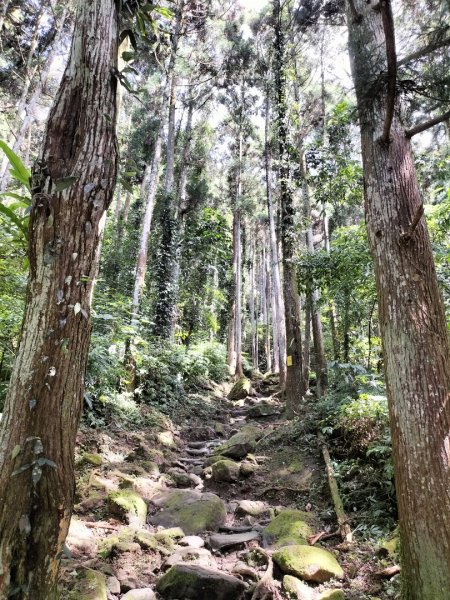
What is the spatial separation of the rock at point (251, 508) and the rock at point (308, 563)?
4.79 ft

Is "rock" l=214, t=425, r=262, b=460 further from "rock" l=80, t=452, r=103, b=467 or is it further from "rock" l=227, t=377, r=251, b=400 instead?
"rock" l=227, t=377, r=251, b=400

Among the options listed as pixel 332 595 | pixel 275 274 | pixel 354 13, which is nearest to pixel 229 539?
pixel 332 595

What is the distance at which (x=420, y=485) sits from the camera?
294 centimetres

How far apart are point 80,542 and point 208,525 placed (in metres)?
1.62

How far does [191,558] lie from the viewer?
409 centimetres

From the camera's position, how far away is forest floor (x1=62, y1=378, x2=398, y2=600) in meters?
3.47

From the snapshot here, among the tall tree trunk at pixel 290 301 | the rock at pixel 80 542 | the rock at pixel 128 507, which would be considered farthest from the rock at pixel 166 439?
the rock at pixel 80 542

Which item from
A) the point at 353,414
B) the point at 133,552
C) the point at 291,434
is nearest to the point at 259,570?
the point at 133,552

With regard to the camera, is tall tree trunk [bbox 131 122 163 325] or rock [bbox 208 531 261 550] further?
tall tree trunk [bbox 131 122 163 325]

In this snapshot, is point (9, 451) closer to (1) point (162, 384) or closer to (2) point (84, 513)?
(2) point (84, 513)

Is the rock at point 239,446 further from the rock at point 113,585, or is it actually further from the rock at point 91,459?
the rock at point 113,585

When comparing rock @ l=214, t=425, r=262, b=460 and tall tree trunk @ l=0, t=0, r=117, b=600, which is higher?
tall tree trunk @ l=0, t=0, r=117, b=600

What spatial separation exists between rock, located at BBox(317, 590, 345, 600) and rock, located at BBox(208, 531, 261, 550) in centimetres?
133

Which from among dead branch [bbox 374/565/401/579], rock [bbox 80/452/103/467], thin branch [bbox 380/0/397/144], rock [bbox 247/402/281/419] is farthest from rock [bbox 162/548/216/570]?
rock [bbox 247/402/281/419]
